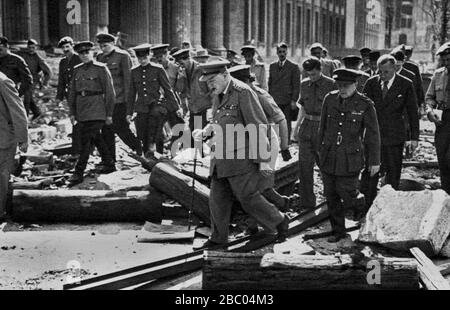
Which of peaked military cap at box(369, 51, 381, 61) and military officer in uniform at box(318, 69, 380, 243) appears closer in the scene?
military officer in uniform at box(318, 69, 380, 243)

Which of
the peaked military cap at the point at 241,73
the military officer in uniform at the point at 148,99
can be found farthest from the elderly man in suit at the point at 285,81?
the peaked military cap at the point at 241,73

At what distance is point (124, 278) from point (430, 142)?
34.0ft

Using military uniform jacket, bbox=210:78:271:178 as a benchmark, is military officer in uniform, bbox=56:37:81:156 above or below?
above

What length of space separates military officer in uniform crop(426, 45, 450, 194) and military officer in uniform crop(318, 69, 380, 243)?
1.69 metres

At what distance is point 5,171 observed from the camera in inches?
293

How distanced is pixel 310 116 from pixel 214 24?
2346cm

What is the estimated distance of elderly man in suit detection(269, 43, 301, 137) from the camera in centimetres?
1095

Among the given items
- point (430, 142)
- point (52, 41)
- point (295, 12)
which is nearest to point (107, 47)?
point (430, 142)

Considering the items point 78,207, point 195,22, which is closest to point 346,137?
point 78,207

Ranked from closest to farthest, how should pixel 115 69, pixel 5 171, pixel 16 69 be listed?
pixel 5 171 < pixel 115 69 < pixel 16 69

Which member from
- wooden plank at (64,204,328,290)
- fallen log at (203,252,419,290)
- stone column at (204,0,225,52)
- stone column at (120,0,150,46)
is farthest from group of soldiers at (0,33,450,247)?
stone column at (204,0,225,52)

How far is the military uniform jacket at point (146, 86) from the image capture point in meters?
10.1

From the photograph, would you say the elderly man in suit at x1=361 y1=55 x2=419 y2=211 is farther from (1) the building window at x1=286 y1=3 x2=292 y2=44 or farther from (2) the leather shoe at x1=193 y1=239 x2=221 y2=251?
(1) the building window at x1=286 y1=3 x2=292 y2=44

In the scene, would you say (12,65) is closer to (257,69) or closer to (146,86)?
(146,86)
